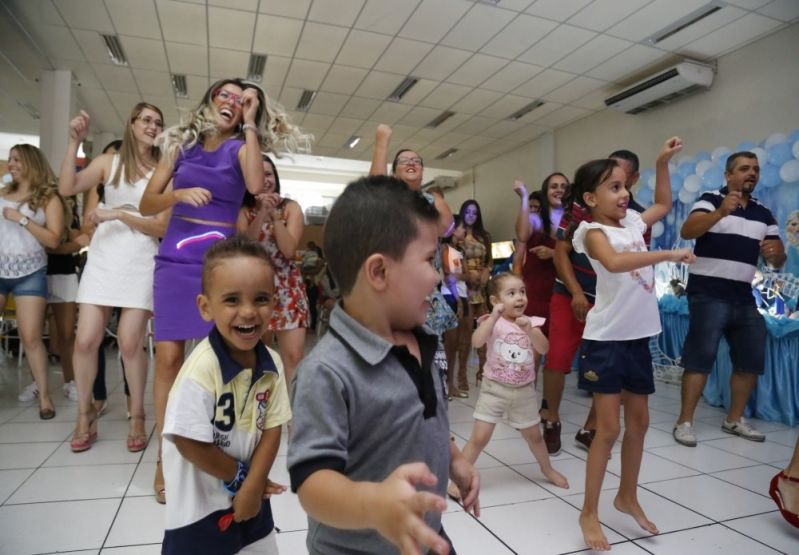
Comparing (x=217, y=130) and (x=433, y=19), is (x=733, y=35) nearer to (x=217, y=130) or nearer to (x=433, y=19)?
(x=433, y=19)

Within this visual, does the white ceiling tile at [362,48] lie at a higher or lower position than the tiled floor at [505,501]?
higher

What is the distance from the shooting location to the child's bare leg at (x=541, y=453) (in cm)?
211

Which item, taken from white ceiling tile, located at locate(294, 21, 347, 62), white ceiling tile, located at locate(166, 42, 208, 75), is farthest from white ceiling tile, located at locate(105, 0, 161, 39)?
white ceiling tile, located at locate(294, 21, 347, 62)

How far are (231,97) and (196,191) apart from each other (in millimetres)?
409

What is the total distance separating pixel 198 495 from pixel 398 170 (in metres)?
1.62

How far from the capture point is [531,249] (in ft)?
10.3

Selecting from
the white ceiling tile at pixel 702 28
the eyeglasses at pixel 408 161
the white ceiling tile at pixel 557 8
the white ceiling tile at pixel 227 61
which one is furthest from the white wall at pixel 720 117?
the white ceiling tile at pixel 227 61

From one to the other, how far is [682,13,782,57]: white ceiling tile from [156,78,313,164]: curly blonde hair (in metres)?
5.04

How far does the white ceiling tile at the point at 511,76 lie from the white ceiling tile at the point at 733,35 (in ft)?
5.46

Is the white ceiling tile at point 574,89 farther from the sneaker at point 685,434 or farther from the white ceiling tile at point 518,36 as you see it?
the sneaker at point 685,434

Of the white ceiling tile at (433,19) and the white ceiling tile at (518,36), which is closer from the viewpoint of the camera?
the white ceiling tile at (433,19)

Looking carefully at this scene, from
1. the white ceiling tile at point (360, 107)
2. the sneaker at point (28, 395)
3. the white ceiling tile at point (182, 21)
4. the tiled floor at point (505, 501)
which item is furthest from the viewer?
the white ceiling tile at point (360, 107)

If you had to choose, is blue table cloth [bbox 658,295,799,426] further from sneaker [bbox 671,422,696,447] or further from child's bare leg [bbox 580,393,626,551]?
child's bare leg [bbox 580,393,626,551]

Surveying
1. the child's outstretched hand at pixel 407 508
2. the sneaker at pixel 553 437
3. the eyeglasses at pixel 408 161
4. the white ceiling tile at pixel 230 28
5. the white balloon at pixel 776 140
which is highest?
the white ceiling tile at pixel 230 28
